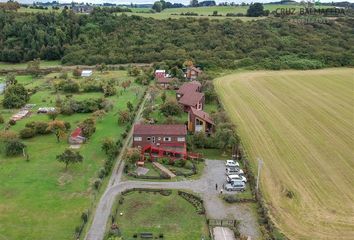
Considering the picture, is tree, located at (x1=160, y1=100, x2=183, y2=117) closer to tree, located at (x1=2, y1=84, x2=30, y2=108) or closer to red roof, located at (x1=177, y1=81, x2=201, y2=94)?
red roof, located at (x1=177, y1=81, x2=201, y2=94)

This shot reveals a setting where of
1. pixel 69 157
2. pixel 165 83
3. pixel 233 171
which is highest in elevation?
pixel 165 83

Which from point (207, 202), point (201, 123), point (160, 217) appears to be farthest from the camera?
point (201, 123)

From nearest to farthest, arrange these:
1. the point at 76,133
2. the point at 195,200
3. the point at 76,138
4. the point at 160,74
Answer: the point at 195,200
the point at 76,138
the point at 76,133
the point at 160,74

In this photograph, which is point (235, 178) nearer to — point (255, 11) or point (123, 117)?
point (123, 117)

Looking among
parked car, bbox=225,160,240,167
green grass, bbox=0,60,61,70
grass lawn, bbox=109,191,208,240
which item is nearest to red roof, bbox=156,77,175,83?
parked car, bbox=225,160,240,167

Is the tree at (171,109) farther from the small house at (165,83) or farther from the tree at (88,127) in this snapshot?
the small house at (165,83)

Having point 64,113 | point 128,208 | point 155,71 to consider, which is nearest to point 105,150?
point 128,208

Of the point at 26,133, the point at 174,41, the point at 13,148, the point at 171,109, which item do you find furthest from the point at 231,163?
the point at 174,41
